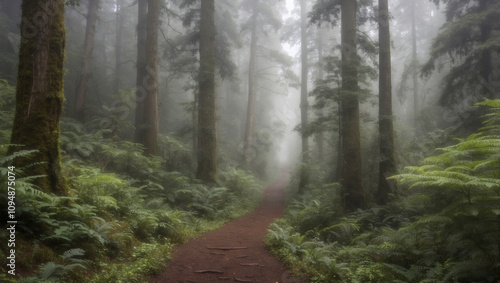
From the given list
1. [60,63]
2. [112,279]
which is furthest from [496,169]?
[60,63]

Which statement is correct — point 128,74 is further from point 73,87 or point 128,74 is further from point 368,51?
point 368,51

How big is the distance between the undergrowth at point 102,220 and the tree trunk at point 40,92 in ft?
0.81

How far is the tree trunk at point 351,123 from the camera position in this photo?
935cm

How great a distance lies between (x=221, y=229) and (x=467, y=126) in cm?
1173

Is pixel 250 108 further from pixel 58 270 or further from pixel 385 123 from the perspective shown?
pixel 58 270

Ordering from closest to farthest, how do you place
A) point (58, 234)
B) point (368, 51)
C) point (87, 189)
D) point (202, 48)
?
point (58, 234)
point (87, 189)
point (368, 51)
point (202, 48)

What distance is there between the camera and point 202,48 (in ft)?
38.2

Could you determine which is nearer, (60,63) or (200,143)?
(60,63)

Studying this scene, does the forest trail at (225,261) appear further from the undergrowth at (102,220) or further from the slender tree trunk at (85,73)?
the slender tree trunk at (85,73)

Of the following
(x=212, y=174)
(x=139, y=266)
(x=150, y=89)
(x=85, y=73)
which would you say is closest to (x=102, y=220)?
(x=139, y=266)

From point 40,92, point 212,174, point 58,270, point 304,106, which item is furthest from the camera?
point 304,106

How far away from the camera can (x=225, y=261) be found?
5.52 meters

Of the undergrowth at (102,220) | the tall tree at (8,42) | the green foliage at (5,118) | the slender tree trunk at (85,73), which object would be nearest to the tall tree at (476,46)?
the undergrowth at (102,220)

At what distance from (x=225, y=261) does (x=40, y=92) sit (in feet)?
15.4
